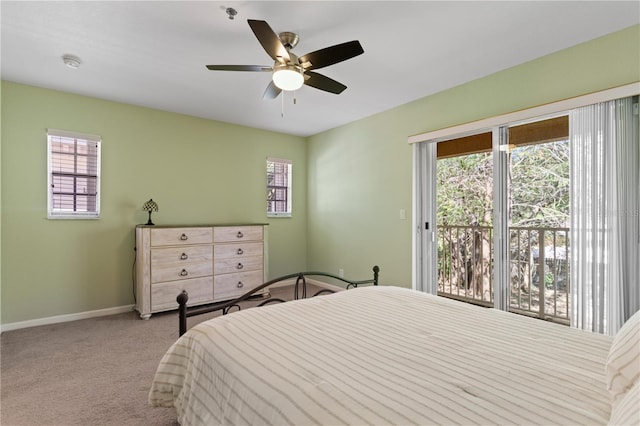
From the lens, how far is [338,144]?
4.84 m

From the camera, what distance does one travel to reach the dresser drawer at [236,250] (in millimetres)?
4023

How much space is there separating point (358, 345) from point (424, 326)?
42 cm

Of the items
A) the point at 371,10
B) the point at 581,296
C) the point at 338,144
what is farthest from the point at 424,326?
the point at 338,144

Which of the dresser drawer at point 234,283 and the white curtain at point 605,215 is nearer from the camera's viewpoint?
the white curtain at point 605,215

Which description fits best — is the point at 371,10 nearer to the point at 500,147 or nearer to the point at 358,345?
the point at 500,147

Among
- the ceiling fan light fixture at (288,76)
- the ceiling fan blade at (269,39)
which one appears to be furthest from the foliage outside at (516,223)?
the ceiling fan blade at (269,39)

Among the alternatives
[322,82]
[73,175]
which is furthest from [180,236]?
[322,82]

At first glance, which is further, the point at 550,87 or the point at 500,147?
the point at 500,147

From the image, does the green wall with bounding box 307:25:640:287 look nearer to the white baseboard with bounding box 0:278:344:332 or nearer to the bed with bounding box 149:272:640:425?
the bed with bounding box 149:272:640:425

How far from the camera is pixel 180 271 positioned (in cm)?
373

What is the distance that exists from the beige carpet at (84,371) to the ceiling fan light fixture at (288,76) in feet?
7.48

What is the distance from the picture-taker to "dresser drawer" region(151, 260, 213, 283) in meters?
3.58

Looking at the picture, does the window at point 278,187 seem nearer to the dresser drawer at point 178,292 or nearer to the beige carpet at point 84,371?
the dresser drawer at point 178,292

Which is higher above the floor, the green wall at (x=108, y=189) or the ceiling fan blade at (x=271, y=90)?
the ceiling fan blade at (x=271, y=90)
